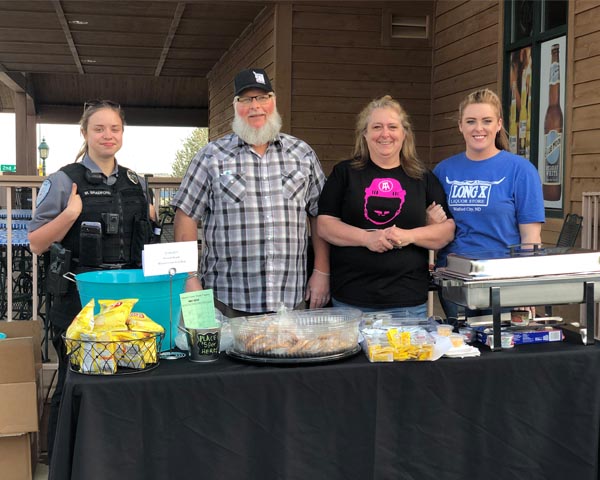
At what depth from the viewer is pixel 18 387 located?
2.42 m

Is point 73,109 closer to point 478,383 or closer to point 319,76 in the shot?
point 319,76

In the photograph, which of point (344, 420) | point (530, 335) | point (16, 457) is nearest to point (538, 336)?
point (530, 335)

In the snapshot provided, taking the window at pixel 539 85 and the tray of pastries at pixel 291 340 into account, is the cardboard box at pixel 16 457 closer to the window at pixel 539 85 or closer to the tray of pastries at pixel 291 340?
the tray of pastries at pixel 291 340

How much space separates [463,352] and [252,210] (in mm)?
882

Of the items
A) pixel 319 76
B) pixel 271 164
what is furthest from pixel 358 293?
pixel 319 76

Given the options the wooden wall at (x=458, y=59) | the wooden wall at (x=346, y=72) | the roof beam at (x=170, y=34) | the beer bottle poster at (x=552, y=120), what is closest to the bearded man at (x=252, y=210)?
the beer bottle poster at (x=552, y=120)

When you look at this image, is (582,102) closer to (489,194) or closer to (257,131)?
(489,194)

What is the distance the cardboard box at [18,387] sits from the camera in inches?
95.0

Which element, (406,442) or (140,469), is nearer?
(140,469)

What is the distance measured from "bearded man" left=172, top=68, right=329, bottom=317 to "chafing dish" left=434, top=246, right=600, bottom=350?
0.60 meters

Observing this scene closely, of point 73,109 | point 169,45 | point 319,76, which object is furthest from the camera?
point 73,109

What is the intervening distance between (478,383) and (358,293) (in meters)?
0.60


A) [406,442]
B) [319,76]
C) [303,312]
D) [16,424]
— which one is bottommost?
[16,424]

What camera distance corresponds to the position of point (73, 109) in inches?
661
